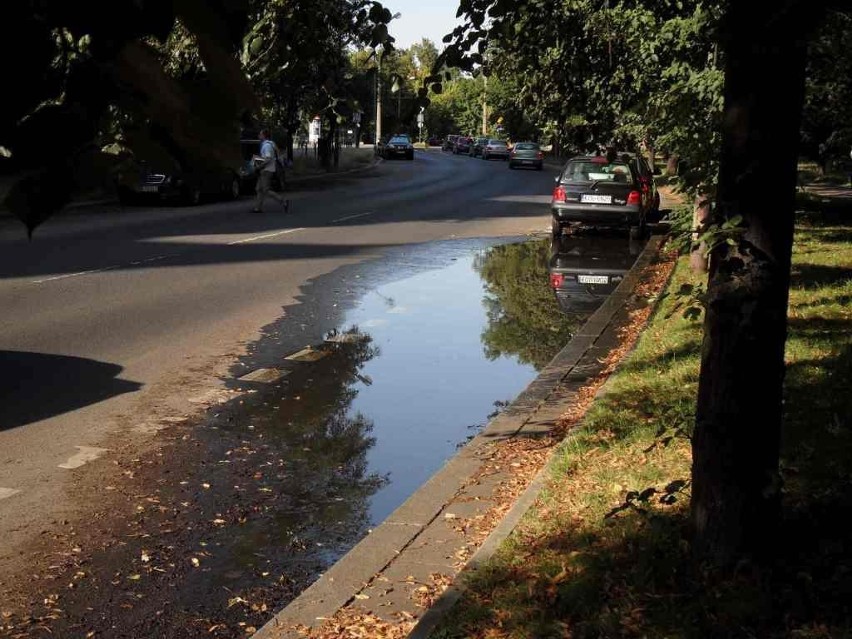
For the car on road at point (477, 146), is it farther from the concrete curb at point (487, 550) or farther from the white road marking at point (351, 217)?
the concrete curb at point (487, 550)

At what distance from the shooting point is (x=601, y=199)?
68.6 feet

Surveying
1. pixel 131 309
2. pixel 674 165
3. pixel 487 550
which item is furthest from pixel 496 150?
pixel 487 550

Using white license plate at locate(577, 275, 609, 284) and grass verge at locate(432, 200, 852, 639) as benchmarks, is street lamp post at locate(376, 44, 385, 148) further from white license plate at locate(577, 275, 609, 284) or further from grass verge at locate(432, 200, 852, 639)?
white license plate at locate(577, 275, 609, 284)

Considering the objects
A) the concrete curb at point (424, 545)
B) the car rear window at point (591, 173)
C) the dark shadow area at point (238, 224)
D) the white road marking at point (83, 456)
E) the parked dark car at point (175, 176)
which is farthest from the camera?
the car rear window at point (591, 173)

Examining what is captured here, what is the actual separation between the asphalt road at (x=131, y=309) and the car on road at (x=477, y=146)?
177 ft

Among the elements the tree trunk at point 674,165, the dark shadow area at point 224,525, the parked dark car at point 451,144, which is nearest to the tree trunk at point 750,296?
the dark shadow area at point 224,525

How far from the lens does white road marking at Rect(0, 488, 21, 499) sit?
19.1 ft

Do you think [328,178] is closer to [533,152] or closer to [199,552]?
[533,152]

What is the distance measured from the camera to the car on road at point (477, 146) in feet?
262

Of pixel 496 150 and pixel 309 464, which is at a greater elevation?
pixel 496 150

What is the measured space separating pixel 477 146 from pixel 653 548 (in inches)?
3088

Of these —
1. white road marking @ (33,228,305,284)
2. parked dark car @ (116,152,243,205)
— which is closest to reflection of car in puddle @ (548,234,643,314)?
white road marking @ (33,228,305,284)

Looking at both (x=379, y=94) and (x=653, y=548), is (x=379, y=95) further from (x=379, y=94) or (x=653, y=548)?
(x=653, y=548)

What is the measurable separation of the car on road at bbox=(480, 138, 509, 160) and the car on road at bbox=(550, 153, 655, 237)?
5311 centimetres
